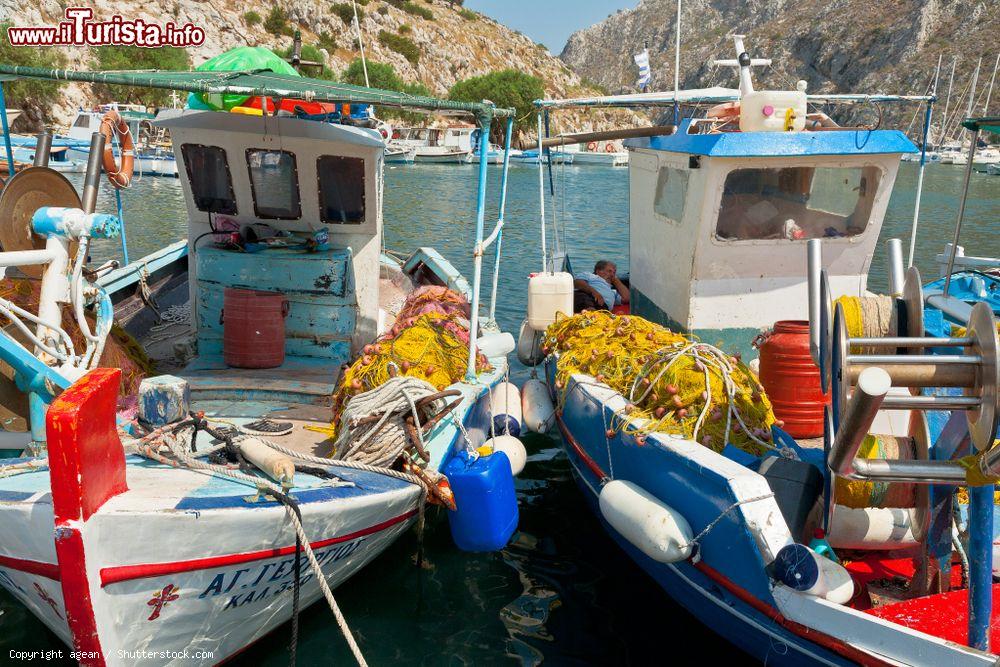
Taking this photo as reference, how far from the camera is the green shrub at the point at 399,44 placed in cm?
9281

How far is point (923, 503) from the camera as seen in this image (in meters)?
4.34

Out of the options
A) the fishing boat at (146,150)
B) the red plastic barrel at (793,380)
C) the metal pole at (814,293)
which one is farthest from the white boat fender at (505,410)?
the fishing boat at (146,150)

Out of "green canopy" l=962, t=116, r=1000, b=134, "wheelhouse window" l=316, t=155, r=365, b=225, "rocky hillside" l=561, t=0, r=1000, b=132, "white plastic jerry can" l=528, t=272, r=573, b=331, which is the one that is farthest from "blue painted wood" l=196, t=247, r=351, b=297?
"rocky hillside" l=561, t=0, r=1000, b=132

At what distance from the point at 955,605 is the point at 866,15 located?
13396cm

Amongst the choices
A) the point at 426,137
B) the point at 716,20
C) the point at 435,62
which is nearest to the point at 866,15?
the point at 716,20

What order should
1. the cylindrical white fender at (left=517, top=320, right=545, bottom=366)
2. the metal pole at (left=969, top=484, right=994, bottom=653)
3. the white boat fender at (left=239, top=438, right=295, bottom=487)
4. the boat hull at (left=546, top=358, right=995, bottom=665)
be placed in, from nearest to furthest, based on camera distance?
the metal pole at (left=969, top=484, right=994, bottom=653) → the boat hull at (left=546, top=358, right=995, bottom=665) → the white boat fender at (left=239, top=438, right=295, bottom=487) → the cylindrical white fender at (left=517, top=320, right=545, bottom=366)

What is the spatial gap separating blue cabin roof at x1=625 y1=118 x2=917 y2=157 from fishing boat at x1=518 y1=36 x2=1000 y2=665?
2 cm

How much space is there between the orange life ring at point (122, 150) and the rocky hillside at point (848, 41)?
254ft

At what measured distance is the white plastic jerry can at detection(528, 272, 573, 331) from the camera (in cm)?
832

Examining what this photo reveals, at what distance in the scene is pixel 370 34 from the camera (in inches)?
3568

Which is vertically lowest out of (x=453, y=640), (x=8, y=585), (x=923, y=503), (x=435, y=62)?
(x=453, y=640)

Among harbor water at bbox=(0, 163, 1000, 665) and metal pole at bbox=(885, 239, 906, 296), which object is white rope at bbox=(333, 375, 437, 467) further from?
metal pole at bbox=(885, 239, 906, 296)

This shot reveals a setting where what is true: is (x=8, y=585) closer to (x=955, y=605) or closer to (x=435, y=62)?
(x=955, y=605)

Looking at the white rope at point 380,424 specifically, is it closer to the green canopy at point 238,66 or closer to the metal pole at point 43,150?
the green canopy at point 238,66
